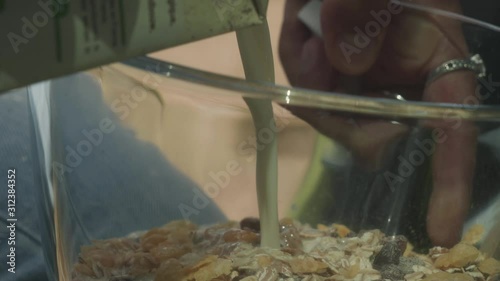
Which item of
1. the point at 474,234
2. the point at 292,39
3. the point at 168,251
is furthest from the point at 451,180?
the point at 292,39

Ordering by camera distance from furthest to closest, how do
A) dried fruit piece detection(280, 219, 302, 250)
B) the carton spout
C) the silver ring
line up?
the silver ring
dried fruit piece detection(280, 219, 302, 250)
the carton spout

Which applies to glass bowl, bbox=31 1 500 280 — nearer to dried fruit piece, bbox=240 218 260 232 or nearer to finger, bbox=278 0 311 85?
dried fruit piece, bbox=240 218 260 232

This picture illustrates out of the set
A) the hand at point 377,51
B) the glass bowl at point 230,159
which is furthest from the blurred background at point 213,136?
the hand at point 377,51

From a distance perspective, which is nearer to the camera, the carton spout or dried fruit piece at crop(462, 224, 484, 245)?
the carton spout

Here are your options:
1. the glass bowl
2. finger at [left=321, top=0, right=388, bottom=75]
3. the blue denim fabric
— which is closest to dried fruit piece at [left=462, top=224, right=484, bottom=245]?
the glass bowl

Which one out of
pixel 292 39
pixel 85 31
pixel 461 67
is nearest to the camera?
pixel 85 31

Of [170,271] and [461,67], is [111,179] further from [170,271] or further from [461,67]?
[461,67]

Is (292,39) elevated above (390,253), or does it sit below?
above

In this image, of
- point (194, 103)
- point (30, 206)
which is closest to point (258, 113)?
point (194, 103)
